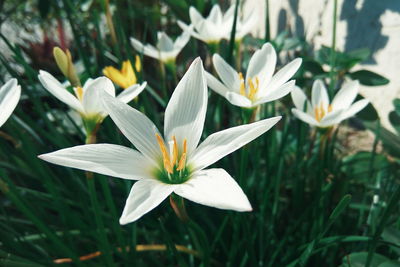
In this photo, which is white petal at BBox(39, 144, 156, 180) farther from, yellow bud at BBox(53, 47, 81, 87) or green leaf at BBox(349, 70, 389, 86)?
green leaf at BBox(349, 70, 389, 86)

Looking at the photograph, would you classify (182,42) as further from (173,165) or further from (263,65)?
(173,165)

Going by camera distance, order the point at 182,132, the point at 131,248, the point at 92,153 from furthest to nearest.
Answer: the point at 131,248
the point at 182,132
the point at 92,153

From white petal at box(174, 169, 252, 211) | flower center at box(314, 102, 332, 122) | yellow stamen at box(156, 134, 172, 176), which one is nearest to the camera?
white petal at box(174, 169, 252, 211)

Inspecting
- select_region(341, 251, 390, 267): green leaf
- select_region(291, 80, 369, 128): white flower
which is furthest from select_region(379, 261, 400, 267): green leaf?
select_region(291, 80, 369, 128): white flower

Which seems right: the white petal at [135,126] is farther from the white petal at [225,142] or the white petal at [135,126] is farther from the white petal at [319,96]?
the white petal at [319,96]

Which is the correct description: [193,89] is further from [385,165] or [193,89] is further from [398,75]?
[398,75]

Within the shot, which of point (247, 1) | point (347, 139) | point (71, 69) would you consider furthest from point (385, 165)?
point (247, 1)

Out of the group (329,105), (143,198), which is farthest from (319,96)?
(143,198)
